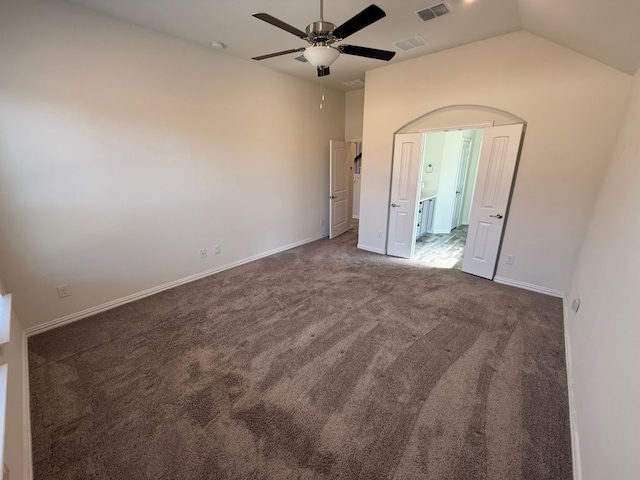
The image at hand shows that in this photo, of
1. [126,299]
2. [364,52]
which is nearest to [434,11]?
[364,52]

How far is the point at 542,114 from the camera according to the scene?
3.09 m

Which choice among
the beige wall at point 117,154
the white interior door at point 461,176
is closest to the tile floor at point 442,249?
the white interior door at point 461,176

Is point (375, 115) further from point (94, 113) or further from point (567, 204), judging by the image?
point (94, 113)

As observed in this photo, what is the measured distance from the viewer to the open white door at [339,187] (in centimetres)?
550

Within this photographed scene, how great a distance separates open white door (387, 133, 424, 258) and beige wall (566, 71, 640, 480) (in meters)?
2.18

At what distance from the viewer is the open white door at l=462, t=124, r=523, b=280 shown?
338cm

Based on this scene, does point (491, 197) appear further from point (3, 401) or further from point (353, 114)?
point (3, 401)

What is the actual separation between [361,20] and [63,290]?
3.75m

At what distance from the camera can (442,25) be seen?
2.89m

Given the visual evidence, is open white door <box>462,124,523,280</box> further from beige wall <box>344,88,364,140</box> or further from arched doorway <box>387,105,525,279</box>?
beige wall <box>344,88,364,140</box>

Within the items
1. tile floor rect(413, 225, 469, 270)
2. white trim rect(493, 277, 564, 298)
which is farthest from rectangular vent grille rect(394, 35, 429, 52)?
white trim rect(493, 277, 564, 298)

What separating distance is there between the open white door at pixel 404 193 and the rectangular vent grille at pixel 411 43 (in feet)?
3.76

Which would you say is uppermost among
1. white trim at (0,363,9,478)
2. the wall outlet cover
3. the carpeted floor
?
white trim at (0,363,9,478)

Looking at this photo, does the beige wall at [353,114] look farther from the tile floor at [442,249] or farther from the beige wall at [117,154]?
the tile floor at [442,249]
